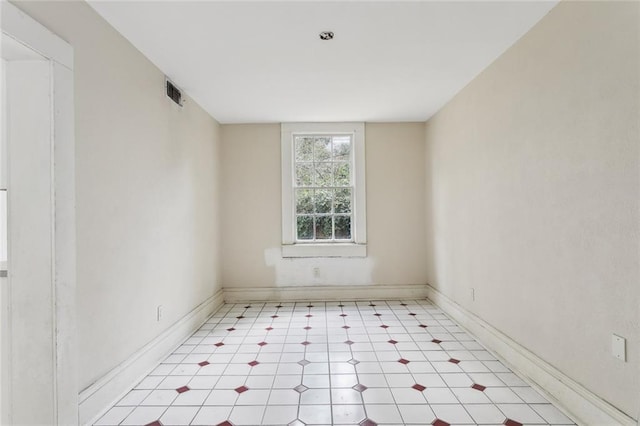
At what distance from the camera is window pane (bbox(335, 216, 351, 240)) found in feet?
15.4

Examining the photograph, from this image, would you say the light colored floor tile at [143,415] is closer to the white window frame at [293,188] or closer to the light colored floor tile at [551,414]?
the light colored floor tile at [551,414]

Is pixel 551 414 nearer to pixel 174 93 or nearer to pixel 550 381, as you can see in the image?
pixel 550 381

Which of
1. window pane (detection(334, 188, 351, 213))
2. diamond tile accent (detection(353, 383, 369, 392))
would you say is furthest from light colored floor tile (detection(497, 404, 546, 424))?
window pane (detection(334, 188, 351, 213))

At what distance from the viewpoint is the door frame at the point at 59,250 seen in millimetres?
1633

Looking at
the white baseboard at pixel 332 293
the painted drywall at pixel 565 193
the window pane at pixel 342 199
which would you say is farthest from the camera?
the window pane at pixel 342 199

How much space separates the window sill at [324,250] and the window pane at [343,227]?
17cm

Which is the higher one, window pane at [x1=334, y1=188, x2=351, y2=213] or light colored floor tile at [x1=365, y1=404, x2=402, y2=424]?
window pane at [x1=334, y1=188, x2=351, y2=213]

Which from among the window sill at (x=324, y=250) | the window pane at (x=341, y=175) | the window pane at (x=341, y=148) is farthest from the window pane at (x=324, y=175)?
the window sill at (x=324, y=250)

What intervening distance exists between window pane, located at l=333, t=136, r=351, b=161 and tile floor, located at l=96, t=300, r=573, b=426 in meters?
2.32

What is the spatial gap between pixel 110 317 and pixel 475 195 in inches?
125

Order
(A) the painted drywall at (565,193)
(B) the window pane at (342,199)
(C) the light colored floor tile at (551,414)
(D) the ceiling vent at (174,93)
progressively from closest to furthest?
(A) the painted drywall at (565,193)
(C) the light colored floor tile at (551,414)
(D) the ceiling vent at (174,93)
(B) the window pane at (342,199)

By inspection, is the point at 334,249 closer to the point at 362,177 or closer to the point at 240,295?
the point at 362,177

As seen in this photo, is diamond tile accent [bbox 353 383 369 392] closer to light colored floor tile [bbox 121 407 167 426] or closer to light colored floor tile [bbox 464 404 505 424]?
light colored floor tile [bbox 464 404 505 424]

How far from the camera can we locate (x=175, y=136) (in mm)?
3111
